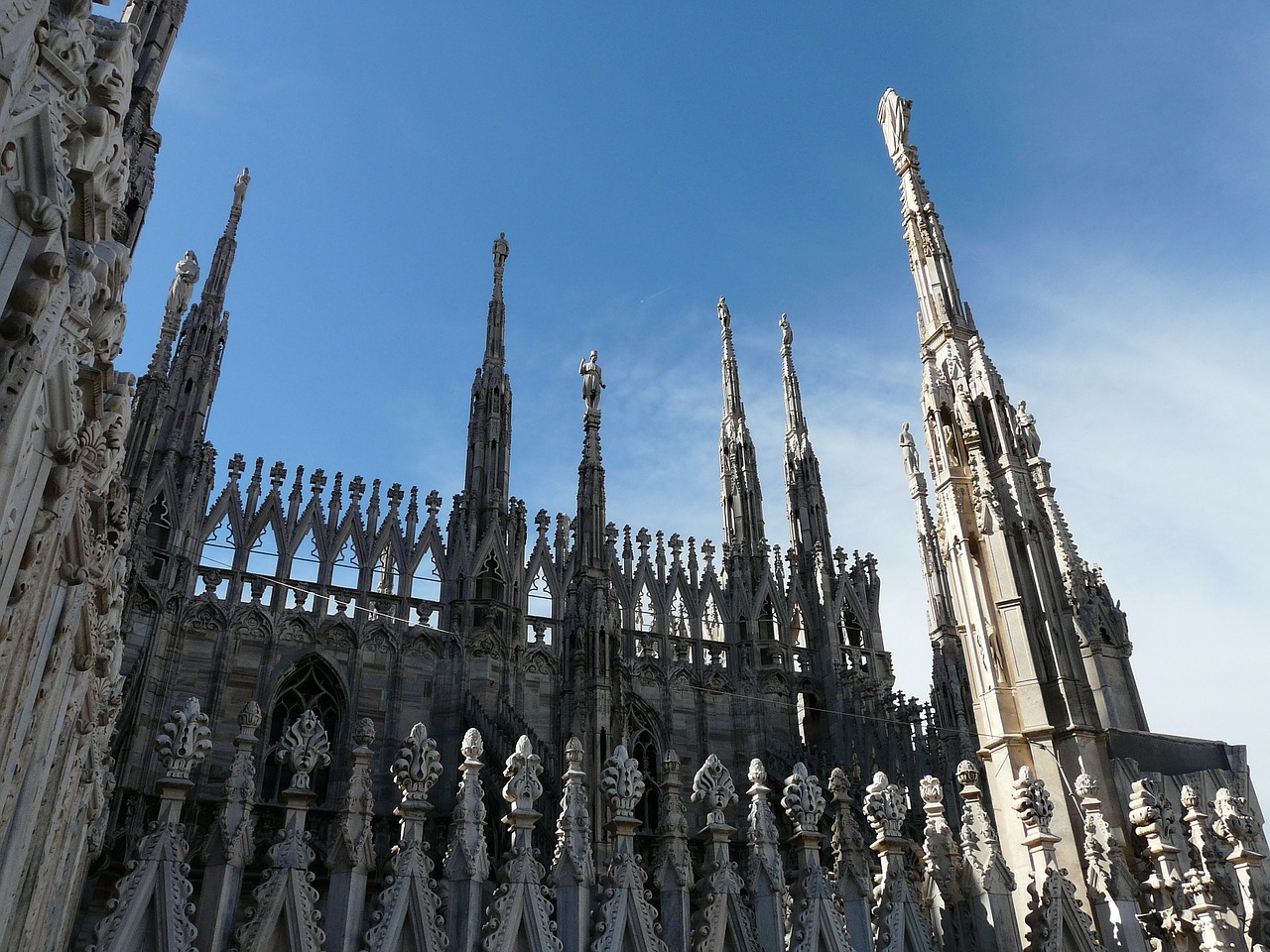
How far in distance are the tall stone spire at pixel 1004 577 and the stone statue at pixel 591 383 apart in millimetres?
9701

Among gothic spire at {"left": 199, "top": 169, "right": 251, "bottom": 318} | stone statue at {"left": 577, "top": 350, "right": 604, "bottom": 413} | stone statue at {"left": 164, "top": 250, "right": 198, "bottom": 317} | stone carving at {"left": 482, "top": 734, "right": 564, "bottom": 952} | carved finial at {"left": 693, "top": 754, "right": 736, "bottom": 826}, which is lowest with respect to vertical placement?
stone carving at {"left": 482, "top": 734, "right": 564, "bottom": 952}

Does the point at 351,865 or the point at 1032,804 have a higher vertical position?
the point at 1032,804

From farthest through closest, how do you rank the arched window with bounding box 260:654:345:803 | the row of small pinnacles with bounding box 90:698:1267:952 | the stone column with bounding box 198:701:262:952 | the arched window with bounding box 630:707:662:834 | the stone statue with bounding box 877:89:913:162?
the arched window with bounding box 630:707:662:834, the arched window with bounding box 260:654:345:803, the stone statue with bounding box 877:89:913:162, the row of small pinnacles with bounding box 90:698:1267:952, the stone column with bounding box 198:701:262:952

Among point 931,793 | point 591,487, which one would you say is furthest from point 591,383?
point 931,793

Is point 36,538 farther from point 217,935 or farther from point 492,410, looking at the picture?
point 492,410

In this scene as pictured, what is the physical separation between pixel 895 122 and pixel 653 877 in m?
9.20

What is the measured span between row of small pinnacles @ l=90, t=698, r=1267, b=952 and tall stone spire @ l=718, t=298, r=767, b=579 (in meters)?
18.1

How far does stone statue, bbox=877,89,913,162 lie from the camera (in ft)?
38.3

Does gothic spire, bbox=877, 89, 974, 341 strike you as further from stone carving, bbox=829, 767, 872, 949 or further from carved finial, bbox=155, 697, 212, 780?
carved finial, bbox=155, 697, 212, 780

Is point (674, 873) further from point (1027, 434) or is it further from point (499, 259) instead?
point (499, 259)

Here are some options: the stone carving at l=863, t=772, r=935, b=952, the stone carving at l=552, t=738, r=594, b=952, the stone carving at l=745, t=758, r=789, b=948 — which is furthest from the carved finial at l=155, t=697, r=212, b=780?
the stone carving at l=863, t=772, r=935, b=952

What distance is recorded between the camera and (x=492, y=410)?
957 inches

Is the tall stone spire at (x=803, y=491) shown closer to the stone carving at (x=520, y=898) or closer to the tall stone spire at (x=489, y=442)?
the tall stone spire at (x=489, y=442)

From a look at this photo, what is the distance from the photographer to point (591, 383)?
1998 cm
